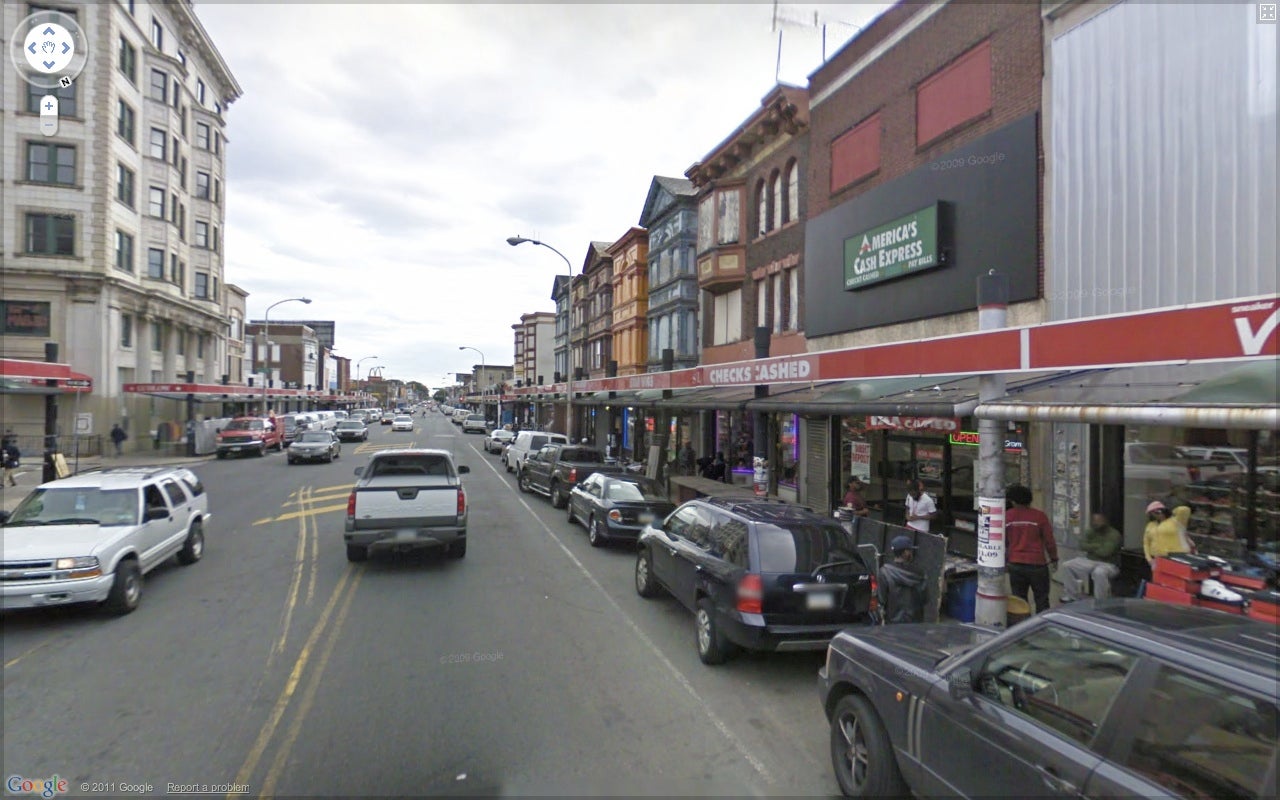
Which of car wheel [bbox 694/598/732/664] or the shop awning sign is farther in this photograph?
the shop awning sign

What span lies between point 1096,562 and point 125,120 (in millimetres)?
45071

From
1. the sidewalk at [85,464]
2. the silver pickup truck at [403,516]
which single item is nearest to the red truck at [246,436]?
the sidewalk at [85,464]

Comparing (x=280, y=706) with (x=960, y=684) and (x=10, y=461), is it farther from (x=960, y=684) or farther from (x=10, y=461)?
(x=10, y=461)

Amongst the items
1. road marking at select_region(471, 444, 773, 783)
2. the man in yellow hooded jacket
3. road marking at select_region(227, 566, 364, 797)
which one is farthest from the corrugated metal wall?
road marking at select_region(227, 566, 364, 797)

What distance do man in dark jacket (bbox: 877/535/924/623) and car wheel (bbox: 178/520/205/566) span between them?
10.1m

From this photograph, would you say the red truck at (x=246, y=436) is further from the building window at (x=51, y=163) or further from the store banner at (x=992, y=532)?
the store banner at (x=992, y=532)

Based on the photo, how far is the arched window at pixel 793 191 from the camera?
18.4 metres

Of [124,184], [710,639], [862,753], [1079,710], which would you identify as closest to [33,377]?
[124,184]

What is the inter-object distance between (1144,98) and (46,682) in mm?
14208

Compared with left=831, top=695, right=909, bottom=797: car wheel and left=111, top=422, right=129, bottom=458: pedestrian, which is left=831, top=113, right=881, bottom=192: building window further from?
left=111, top=422, right=129, bottom=458: pedestrian

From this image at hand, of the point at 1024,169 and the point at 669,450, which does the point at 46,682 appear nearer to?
the point at 1024,169

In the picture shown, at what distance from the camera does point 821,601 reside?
20.8 feet

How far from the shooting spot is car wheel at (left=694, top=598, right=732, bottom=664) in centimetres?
659

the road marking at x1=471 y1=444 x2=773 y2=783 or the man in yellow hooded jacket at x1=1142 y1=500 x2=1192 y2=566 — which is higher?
the man in yellow hooded jacket at x1=1142 y1=500 x2=1192 y2=566
